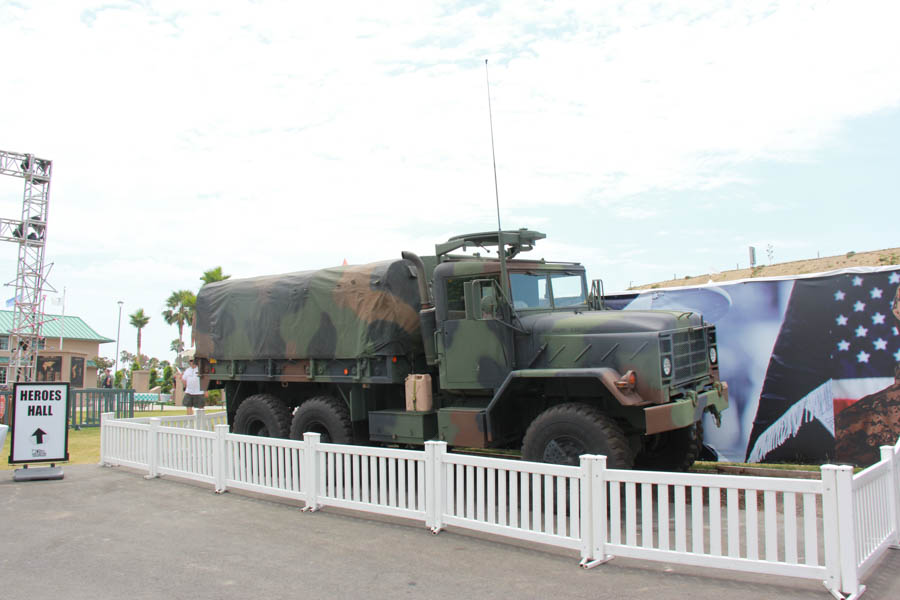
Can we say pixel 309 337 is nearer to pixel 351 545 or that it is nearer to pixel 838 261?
pixel 351 545

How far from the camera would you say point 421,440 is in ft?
28.1

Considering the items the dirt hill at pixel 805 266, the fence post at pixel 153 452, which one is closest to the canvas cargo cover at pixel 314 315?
the fence post at pixel 153 452

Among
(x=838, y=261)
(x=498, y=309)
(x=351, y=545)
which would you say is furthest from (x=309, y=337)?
(x=838, y=261)

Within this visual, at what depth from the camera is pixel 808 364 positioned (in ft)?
30.3

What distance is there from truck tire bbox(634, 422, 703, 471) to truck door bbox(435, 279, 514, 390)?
190 centimetres

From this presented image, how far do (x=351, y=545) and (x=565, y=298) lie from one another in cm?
406

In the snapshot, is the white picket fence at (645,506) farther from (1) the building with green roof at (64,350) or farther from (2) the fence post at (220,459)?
(1) the building with green roof at (64,350)

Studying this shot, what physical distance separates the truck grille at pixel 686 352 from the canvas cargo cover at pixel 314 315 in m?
3.45

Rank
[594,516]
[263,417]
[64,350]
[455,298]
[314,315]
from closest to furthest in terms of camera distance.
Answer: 1. [594,516]
2. [455,298]
3. [314,315]
4. [263,417]
5. [64,350]

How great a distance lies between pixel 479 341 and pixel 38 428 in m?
6.39

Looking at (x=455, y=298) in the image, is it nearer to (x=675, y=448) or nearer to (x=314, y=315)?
(x=314, y=315)

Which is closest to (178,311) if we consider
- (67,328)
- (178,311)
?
(178,311)

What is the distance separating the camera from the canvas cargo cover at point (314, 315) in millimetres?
9242

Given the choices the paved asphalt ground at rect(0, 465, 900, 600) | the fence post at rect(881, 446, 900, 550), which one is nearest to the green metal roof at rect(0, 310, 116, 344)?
the paved asphalt ground at rect(0, 465, 900, 600)
